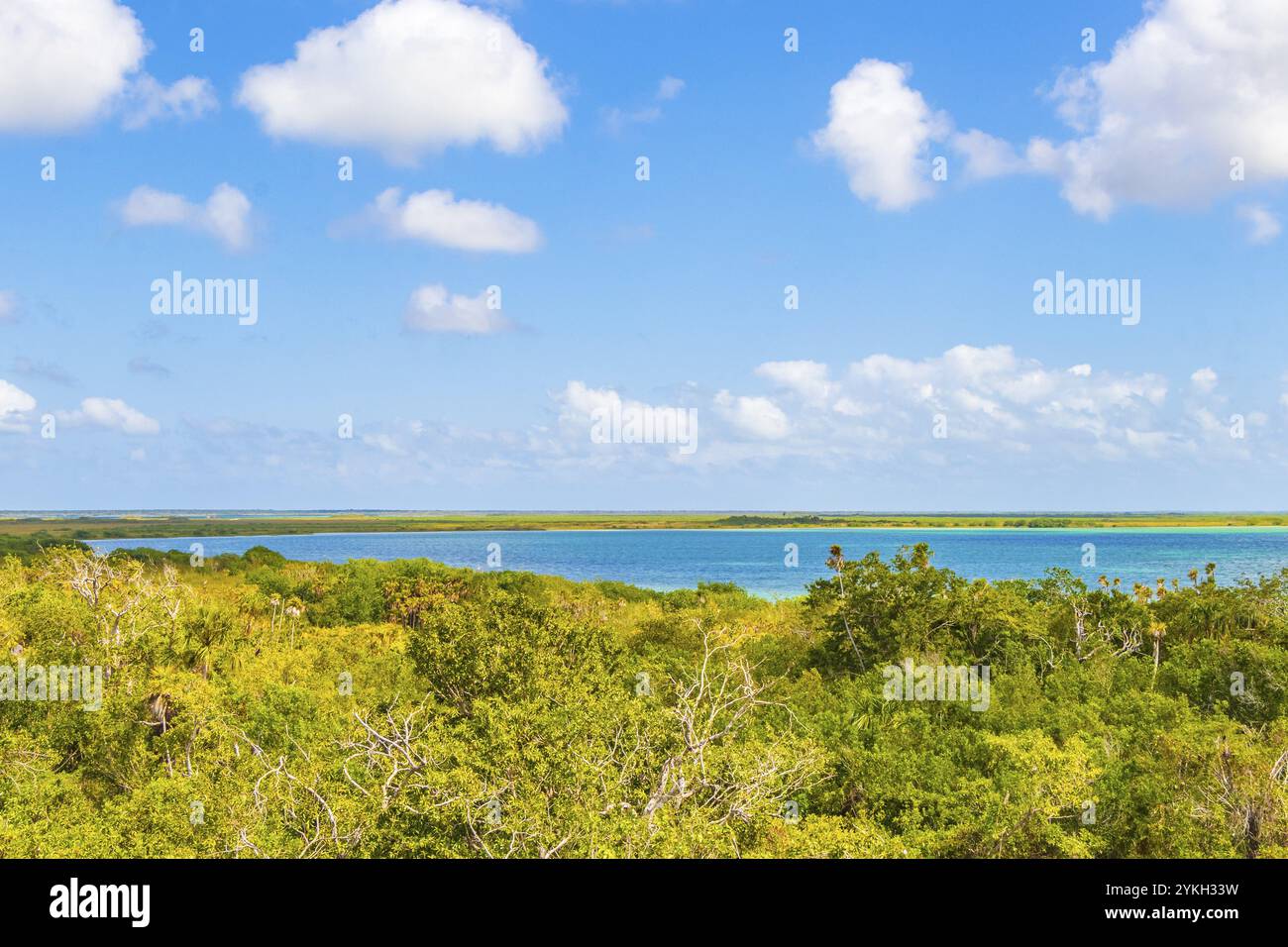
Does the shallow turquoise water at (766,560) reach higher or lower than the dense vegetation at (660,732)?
lower

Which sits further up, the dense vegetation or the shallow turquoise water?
the dense vegetation

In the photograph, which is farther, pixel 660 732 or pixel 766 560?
pixel 766 560

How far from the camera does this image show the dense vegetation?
1590 cm

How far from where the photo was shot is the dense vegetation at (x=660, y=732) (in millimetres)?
15898

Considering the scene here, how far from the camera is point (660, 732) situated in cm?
1731

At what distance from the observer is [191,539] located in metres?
171

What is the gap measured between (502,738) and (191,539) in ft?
575

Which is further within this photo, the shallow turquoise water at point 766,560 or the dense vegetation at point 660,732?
the shallow turquoise water at point 766,560

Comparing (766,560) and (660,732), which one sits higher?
(660,732)
